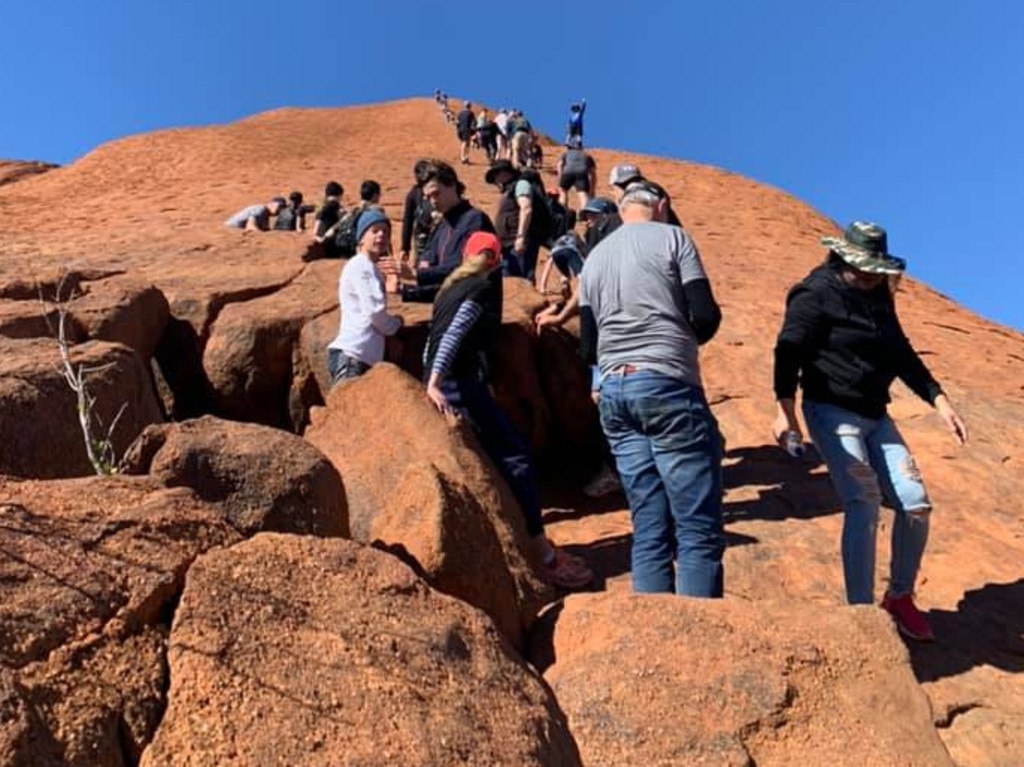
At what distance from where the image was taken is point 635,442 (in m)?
3.99

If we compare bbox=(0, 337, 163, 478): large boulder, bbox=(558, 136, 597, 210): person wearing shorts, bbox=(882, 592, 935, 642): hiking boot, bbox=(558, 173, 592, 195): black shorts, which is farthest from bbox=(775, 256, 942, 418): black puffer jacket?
bbox=(558, 173, 592, 195): black shorts

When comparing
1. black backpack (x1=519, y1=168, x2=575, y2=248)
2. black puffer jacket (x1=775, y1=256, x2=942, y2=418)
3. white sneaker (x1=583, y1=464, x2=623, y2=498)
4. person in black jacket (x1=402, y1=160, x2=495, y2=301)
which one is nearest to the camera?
black puffer jacket (x1=775, y1=256, x2=942, y2=418)

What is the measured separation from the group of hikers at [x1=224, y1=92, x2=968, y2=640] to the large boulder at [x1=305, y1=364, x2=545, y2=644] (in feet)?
0.77

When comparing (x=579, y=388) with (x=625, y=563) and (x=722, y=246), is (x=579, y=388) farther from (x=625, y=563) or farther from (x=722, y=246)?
(x=722, y=246)

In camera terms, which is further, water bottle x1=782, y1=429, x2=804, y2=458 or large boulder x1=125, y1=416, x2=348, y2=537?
water bottle x1=782, y1=429, x2=804, y2=458

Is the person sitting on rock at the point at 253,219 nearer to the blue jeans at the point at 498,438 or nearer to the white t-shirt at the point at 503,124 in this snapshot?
the blue jeans at the point at 498,438

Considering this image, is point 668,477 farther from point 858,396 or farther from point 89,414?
point 89,414

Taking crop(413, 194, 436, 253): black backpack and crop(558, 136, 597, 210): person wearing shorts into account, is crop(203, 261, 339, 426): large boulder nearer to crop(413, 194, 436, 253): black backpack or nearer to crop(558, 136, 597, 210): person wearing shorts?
crop(413, 194, 436, 253): black backpack

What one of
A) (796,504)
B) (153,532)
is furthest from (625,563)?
(153,532)

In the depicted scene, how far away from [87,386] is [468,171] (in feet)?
67.7

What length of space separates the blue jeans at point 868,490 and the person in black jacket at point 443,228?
2.19 m

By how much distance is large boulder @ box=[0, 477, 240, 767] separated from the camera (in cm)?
205

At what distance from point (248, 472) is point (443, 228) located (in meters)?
2.83

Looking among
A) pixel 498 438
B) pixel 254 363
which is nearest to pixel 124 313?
pixel 254 363
